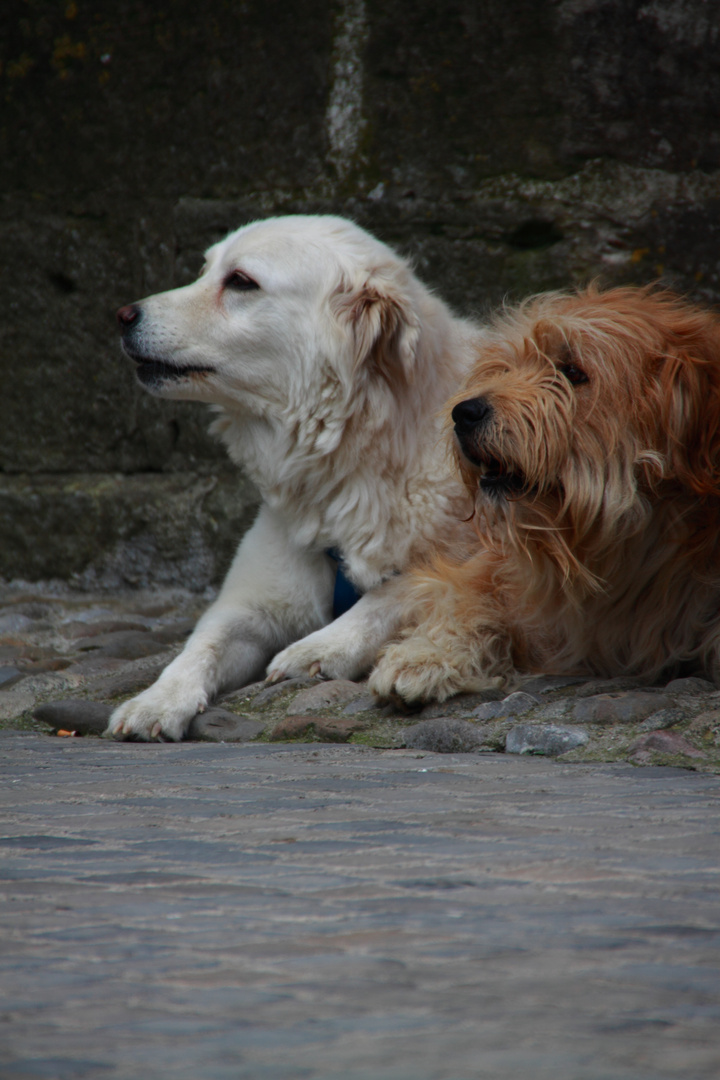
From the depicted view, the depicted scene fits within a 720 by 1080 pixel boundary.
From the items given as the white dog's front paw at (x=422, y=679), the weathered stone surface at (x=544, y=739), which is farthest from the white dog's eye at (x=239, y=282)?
the weathered stone surface at (x=544, y=739)

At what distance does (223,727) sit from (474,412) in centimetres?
117

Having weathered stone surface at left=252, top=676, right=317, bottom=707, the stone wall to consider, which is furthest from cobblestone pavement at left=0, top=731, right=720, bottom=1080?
the stone wall

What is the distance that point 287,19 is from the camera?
4801mm

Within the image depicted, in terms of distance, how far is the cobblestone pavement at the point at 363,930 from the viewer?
3.08 feet

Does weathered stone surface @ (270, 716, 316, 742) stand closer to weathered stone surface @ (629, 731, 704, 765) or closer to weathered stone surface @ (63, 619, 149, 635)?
weathered stone surface @ (629, 731, 704, 765)

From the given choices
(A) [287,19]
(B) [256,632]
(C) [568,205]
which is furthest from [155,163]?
(B) [256,632]

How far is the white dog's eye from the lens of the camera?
3.70 meters

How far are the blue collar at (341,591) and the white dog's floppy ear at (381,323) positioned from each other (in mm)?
646

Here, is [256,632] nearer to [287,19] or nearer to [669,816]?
[669,816]

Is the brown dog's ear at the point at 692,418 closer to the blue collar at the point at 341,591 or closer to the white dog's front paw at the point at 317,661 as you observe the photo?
the white dog's front paw at the point at 317,661

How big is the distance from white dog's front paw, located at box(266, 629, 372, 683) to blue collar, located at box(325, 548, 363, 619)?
34cm

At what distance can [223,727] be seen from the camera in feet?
10.2

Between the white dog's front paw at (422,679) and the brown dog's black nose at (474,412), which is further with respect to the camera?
the white dog's front paw at (422,679)

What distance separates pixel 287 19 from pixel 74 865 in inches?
169
